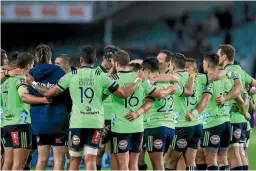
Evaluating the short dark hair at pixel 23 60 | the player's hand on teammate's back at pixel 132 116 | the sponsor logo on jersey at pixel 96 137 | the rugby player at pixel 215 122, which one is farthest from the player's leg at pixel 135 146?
the short dark hair at pixel 23 60

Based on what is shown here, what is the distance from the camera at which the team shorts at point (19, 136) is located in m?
11.6

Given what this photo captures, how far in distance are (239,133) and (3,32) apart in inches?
907

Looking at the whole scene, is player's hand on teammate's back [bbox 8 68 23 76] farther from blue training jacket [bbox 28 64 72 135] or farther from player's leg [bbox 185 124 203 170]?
player's leg [bbox 185 124 203 170]

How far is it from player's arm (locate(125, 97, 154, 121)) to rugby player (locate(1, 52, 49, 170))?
1.66m

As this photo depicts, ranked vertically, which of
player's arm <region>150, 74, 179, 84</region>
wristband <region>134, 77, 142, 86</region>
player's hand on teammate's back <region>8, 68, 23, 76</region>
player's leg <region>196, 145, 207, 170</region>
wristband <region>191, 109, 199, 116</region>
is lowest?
player's leg <region>196, 145, 207, 170</region>

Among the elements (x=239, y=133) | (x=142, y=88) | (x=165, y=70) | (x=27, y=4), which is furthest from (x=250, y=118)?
(x=27, y=4)

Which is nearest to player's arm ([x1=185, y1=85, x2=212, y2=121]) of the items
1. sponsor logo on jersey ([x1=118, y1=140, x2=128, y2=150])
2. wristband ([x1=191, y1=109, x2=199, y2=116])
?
wristband ([x1=191, y1=109, x2=199, y2=116])

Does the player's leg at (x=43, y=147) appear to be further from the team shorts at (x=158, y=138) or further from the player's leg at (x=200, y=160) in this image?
the player's leg at (x=200, y=160)

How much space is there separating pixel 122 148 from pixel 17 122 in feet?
5.79

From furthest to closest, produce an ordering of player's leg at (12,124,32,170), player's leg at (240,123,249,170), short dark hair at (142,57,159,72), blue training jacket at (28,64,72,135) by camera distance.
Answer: player's leg at (240,123,249,170)
player's leg at (12,124,32,170)
short dark hair at (142,57,159,72)
blue training jacket at (28,64,72,135)

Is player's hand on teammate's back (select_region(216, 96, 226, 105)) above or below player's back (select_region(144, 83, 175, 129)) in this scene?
above

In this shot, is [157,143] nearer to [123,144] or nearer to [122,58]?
[123,144]

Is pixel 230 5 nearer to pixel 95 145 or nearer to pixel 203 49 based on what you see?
pixel 203 49

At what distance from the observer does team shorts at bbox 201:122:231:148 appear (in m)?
12.1
